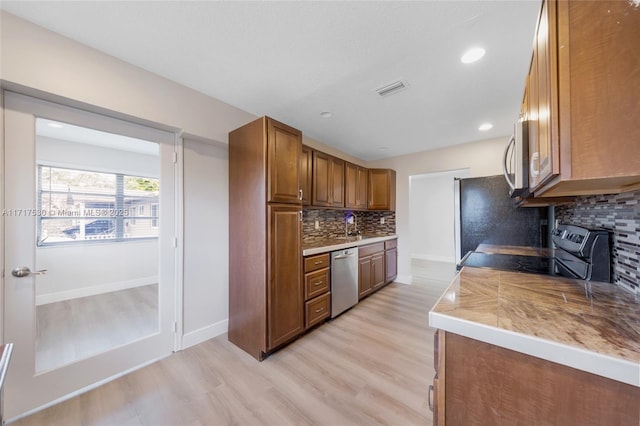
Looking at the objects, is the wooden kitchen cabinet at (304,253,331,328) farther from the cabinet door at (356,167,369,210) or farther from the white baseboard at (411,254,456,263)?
the white baseboard at (411,254,456,263)

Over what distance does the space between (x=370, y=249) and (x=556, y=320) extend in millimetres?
2835

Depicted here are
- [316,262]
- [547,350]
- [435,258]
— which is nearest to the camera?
[547,350]

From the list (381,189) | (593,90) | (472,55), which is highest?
(472,55)

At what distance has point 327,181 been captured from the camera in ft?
11.1

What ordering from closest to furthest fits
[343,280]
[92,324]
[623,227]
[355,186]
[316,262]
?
[623,227] → [92,324] → [316,262] → [343,280] → [355,186]

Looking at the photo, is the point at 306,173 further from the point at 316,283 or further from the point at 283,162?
the point at 316,283

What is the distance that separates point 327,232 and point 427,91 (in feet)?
8.24

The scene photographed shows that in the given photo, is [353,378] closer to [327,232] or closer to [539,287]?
[539,287]

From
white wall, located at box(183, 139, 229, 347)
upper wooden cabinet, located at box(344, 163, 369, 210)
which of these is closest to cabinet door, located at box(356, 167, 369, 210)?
upper wooden cabinet, located at box(344, 163, 369, 210)

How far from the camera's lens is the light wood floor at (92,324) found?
1.60 meters

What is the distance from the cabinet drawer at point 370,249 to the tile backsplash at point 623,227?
2.29 meters

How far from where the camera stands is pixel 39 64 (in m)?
1.46

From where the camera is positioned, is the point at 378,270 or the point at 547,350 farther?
the point at 378,270

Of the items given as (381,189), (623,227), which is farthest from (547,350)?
(381,189)
